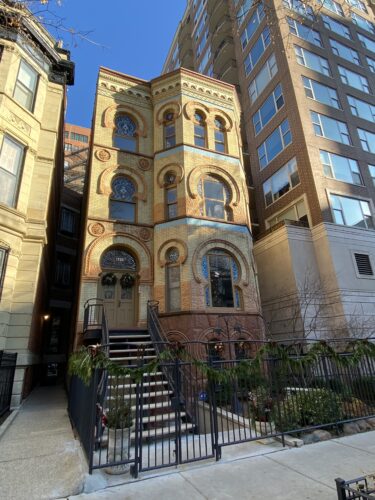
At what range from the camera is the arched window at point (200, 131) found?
637 inches

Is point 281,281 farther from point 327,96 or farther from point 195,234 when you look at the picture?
point 327,96

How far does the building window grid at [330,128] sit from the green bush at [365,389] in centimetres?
1585

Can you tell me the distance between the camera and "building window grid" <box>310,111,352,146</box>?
19672 millimetres

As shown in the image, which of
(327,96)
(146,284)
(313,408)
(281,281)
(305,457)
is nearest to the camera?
(305,457)

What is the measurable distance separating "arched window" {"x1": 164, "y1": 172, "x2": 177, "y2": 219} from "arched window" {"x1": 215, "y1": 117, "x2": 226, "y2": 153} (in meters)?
3.27

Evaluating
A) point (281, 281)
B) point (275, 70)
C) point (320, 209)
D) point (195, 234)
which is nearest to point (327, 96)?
point (275, 70)

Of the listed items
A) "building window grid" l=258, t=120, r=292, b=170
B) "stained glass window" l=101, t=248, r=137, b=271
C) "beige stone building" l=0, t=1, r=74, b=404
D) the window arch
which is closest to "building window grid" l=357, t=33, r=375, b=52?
"building window grid" l=258, t=120, r=292, b=170

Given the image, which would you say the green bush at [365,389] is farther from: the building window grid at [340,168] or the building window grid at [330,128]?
the building window grid at [330,128]

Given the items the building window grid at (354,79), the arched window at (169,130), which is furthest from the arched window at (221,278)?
the building window grid at (354,79)

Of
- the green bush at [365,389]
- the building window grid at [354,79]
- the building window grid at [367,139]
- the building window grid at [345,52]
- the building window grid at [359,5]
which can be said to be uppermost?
the building window grid at [359,5]

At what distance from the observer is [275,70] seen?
2222cm

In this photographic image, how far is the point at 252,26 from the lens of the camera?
2584 cm

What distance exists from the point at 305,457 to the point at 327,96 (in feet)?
74.3

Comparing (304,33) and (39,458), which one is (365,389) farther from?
(304,33)
